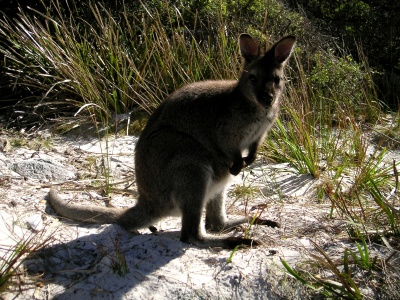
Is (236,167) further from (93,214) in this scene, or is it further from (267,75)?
Answer: (93,214)

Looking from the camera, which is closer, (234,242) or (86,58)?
(234,242)

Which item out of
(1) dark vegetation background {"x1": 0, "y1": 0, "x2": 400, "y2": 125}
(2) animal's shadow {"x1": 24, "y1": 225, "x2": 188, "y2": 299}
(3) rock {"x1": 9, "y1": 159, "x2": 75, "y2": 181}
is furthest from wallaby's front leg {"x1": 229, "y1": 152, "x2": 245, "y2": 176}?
(1) dark vegetation background {"x1": 0, "y1": 0, "x2": 400, "y2": 125}

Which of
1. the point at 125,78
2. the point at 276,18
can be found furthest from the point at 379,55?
the point at 125,78

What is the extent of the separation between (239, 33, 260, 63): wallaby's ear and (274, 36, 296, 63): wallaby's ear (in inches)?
9.5

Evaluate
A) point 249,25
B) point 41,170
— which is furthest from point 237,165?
point 249,25

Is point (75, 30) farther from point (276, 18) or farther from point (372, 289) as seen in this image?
point (372, 289)

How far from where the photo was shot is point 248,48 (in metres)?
5.09

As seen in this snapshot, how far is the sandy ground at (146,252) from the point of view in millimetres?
3869

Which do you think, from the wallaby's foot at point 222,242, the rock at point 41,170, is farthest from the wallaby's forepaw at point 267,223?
the rock at point 41,170

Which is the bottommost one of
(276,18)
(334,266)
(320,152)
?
(320,152)

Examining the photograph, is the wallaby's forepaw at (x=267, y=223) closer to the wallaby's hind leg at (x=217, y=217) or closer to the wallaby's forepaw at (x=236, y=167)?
the wallaby's hind leg at (x=217, y=217)

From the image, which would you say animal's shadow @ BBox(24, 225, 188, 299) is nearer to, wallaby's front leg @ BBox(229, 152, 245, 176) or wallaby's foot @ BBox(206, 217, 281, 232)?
wallaby's foot @ BBox(206, 217, 281, 232)

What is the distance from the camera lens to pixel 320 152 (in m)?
6.62

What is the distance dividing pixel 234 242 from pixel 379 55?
7090mm
